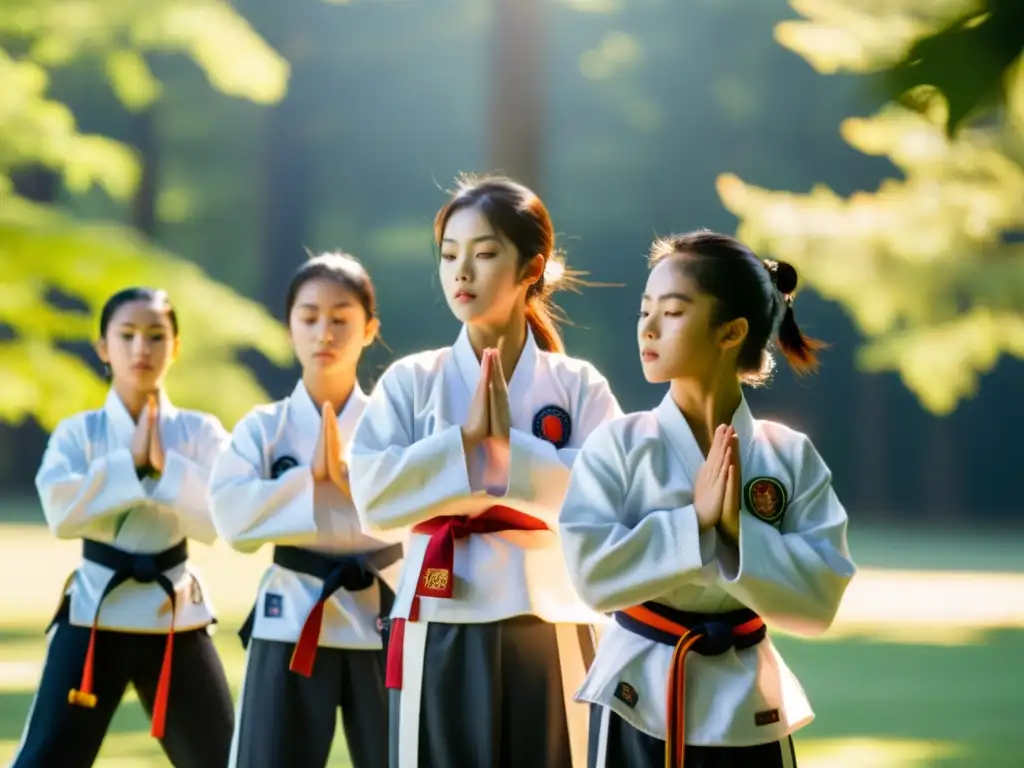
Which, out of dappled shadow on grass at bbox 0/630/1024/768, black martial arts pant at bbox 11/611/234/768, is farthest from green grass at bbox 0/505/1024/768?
black martial arts pant at bbox 11/611/234/768

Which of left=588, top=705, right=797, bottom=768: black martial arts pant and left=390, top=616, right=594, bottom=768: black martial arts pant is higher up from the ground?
left=390, top=616, right=594, bottom=768: black martial arts pant

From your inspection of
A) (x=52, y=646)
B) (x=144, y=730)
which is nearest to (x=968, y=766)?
(x=144, y=730)

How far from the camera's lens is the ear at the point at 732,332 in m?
2.87

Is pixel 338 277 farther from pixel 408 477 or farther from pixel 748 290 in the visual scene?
pixel 748 290

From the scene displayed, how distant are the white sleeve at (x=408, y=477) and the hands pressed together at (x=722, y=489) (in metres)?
0.58

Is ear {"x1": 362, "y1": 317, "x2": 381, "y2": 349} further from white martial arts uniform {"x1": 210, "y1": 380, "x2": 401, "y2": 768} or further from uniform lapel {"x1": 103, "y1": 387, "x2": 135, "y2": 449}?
uniform lapel {"x1": 103, "y1": 387, "x2": 135, "y2": 449}

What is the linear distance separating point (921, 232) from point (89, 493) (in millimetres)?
8193

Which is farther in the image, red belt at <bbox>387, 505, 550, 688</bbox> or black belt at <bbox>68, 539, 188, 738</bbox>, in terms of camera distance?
black belt at <bbox>68, 539, 188, 738</bbox>

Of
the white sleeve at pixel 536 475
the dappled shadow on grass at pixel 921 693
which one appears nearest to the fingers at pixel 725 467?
the white sleeve at pixel 536 475

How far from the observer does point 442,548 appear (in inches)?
124

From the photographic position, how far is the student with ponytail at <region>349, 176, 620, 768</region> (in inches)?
122

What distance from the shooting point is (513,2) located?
33.5ft

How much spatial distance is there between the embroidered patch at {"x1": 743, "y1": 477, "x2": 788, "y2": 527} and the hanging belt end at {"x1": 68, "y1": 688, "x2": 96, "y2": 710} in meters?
2.04

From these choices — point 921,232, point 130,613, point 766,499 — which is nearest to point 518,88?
point 921,232
